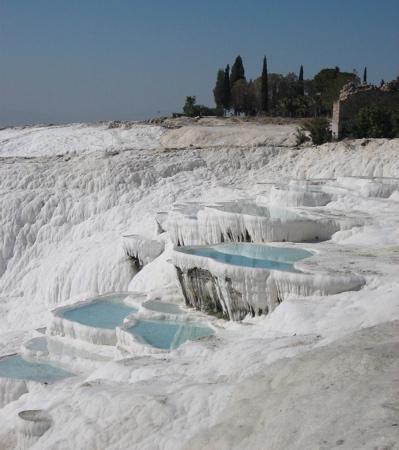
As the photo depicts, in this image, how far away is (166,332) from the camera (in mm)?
10289

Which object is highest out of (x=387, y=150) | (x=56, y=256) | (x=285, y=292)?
(x=387, y=150)

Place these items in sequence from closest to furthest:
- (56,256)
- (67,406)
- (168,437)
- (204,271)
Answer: (168,437)
(67,406)
(204,271)
(56,256)

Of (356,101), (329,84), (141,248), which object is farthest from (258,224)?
(329,84)

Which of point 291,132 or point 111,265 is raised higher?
point 291,132

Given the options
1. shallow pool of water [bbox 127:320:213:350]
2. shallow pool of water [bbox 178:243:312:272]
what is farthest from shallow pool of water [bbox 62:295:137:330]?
shallow pool of water [bbox 178:243:312:272]

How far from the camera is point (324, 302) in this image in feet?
28.9

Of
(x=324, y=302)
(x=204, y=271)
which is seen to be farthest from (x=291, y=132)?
(x=324, y=302)

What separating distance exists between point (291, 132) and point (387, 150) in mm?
6660

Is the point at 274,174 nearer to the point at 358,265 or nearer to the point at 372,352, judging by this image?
the point at 358,265

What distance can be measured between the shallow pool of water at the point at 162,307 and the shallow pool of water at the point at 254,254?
848 mm

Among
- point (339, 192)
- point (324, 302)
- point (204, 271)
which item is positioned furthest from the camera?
point (339, 192)

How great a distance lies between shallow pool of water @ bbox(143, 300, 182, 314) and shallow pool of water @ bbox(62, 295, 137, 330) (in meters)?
0.49

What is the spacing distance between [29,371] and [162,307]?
2111 mm

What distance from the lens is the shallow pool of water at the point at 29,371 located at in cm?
1011
